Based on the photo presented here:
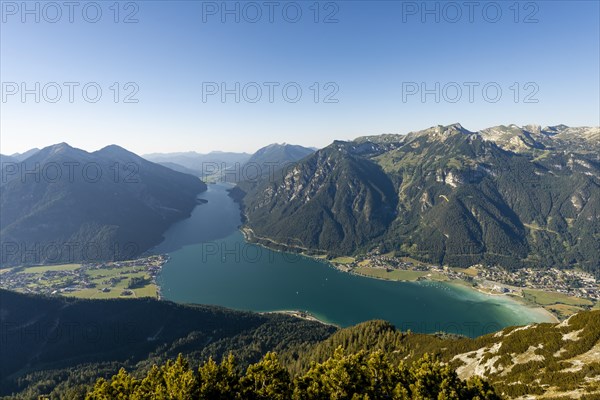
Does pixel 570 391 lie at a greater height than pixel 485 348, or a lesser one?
greater

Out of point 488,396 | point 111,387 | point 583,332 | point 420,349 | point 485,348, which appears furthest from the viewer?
point 420,349

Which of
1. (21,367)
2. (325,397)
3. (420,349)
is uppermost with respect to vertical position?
(325,397)

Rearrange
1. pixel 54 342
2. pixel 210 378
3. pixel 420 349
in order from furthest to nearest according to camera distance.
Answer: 1. pixel 54 342
2. pixel 420 349
3. pixel 210 378

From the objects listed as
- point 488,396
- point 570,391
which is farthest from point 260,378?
point 570,391

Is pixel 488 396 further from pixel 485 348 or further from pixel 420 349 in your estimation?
pixel 420 349

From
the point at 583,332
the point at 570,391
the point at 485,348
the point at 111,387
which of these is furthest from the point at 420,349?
the point at 111,387

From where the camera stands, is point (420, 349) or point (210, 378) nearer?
point (210, 378)

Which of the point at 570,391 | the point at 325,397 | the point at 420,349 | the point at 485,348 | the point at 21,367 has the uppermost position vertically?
the point at 570,391

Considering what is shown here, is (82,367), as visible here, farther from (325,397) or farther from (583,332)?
(583,332)

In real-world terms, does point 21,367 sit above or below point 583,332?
below
